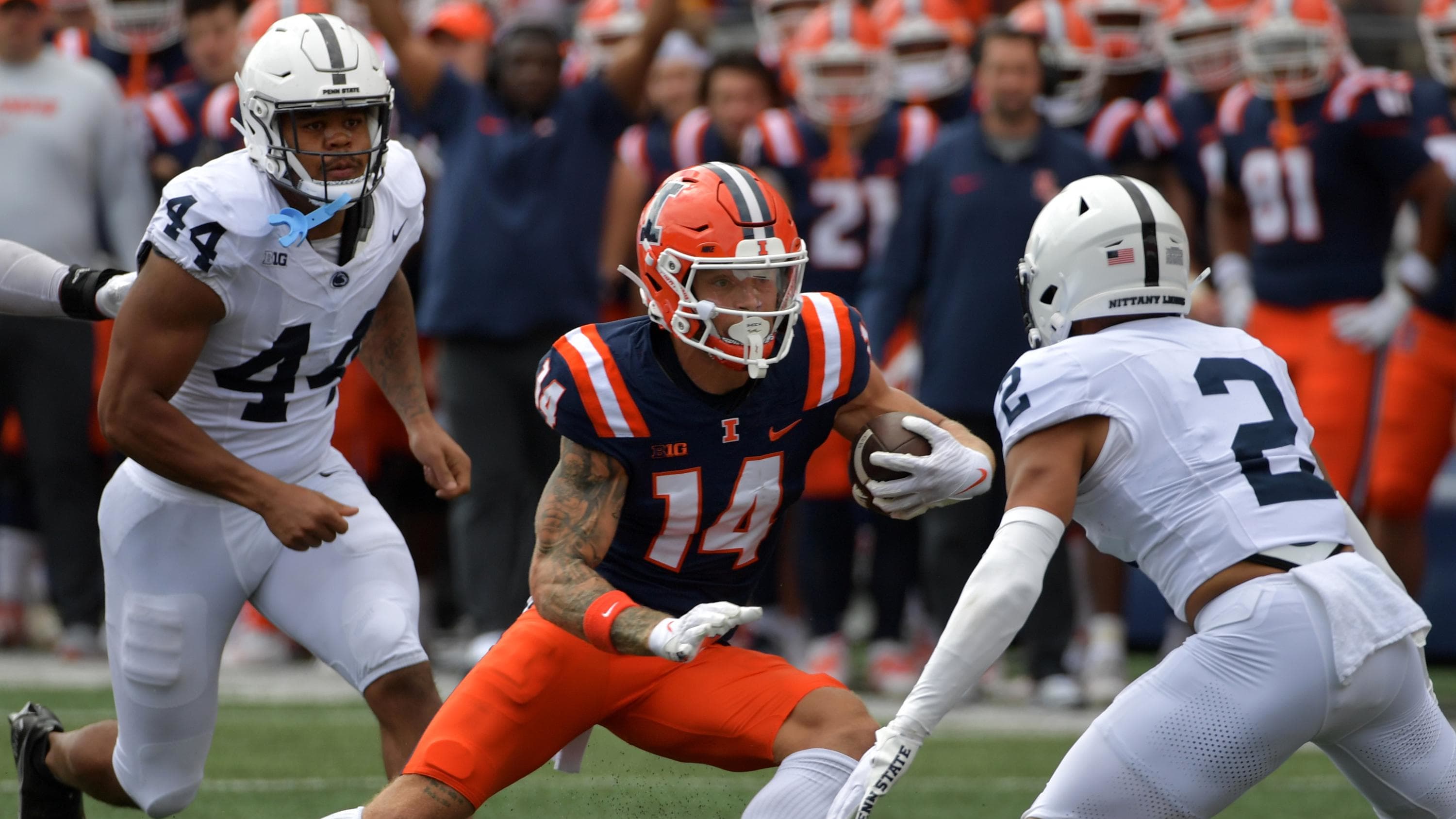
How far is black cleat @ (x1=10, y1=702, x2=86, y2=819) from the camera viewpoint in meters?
4.06

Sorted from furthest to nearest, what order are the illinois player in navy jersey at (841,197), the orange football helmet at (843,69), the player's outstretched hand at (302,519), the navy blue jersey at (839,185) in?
the orange football helmet at (843,69) → the navy blue jersey at (839,185) → the illinois player in navy jersey at (841,197) → the player's outstretched hand at (302,519)

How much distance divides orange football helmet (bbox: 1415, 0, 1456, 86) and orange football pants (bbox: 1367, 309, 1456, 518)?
88cm

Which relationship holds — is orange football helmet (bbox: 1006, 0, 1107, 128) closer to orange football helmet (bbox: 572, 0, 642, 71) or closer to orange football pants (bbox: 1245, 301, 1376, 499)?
orange football pants (bbox: 1245, 301, 1376, 499)

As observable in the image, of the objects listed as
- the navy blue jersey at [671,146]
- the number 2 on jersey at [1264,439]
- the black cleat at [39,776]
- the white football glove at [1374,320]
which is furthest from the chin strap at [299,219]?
the white football glove at [1374,320]

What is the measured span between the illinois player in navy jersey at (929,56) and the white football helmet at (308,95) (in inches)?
148

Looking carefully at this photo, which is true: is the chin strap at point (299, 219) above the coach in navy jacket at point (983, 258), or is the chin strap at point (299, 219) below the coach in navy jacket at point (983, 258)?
above

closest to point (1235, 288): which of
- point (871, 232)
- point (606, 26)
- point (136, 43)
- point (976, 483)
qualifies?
point (871, 232)

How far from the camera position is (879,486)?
11.1 feet

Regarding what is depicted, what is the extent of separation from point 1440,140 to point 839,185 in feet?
6.58

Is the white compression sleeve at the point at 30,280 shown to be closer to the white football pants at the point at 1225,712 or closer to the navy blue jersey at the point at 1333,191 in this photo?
the white football pants at the point at 1225,712

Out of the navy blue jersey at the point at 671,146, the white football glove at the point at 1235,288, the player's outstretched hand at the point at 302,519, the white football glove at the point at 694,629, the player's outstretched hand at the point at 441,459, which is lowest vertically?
the white football glove at the point at 1235,288

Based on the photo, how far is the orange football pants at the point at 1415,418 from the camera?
6.10 meters

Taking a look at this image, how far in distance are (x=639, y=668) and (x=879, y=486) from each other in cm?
53

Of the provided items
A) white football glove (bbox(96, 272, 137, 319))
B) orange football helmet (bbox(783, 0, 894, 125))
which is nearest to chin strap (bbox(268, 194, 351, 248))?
white football glove (bbox(96, 272, 137, 319))
